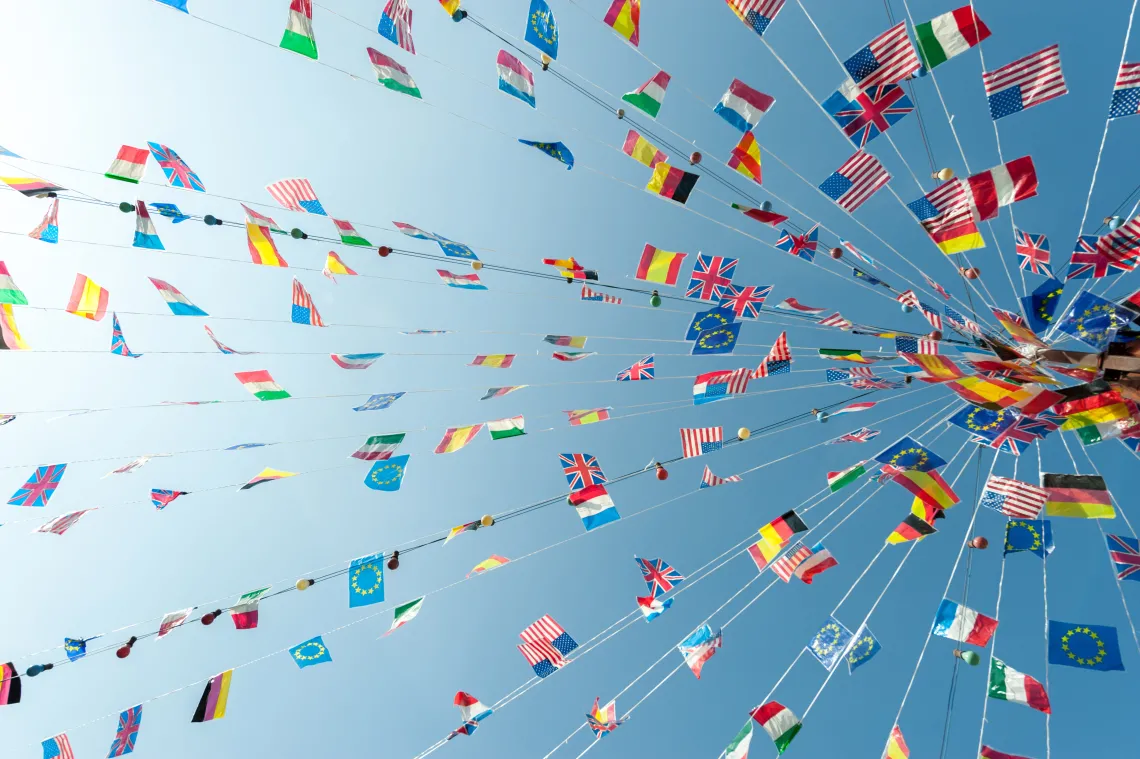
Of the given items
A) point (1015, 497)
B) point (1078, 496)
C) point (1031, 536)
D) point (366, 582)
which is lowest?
point (366, 582)

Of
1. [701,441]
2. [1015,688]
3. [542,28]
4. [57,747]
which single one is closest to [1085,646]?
[1015,688]

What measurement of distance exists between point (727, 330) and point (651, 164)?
231cm

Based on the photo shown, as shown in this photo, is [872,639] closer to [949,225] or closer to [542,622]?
[542,622]

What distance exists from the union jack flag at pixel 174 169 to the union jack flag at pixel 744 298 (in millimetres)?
7092

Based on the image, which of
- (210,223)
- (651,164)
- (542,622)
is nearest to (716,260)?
(651,164)

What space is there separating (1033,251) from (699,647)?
22.6 ft

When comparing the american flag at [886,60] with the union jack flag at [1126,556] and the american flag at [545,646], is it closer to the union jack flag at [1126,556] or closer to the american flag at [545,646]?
the union jack flag at [1126,556]

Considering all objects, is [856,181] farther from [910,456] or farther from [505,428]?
[505,428]

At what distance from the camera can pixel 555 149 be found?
7.79m

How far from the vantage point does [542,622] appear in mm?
8812

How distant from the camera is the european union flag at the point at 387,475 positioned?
27.1 feet

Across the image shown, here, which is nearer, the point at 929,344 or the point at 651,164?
the point at 929,344

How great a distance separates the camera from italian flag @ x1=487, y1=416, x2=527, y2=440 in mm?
8898

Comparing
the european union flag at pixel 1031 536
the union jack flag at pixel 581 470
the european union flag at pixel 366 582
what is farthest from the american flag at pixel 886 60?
the european union flag at pixel 366 582
